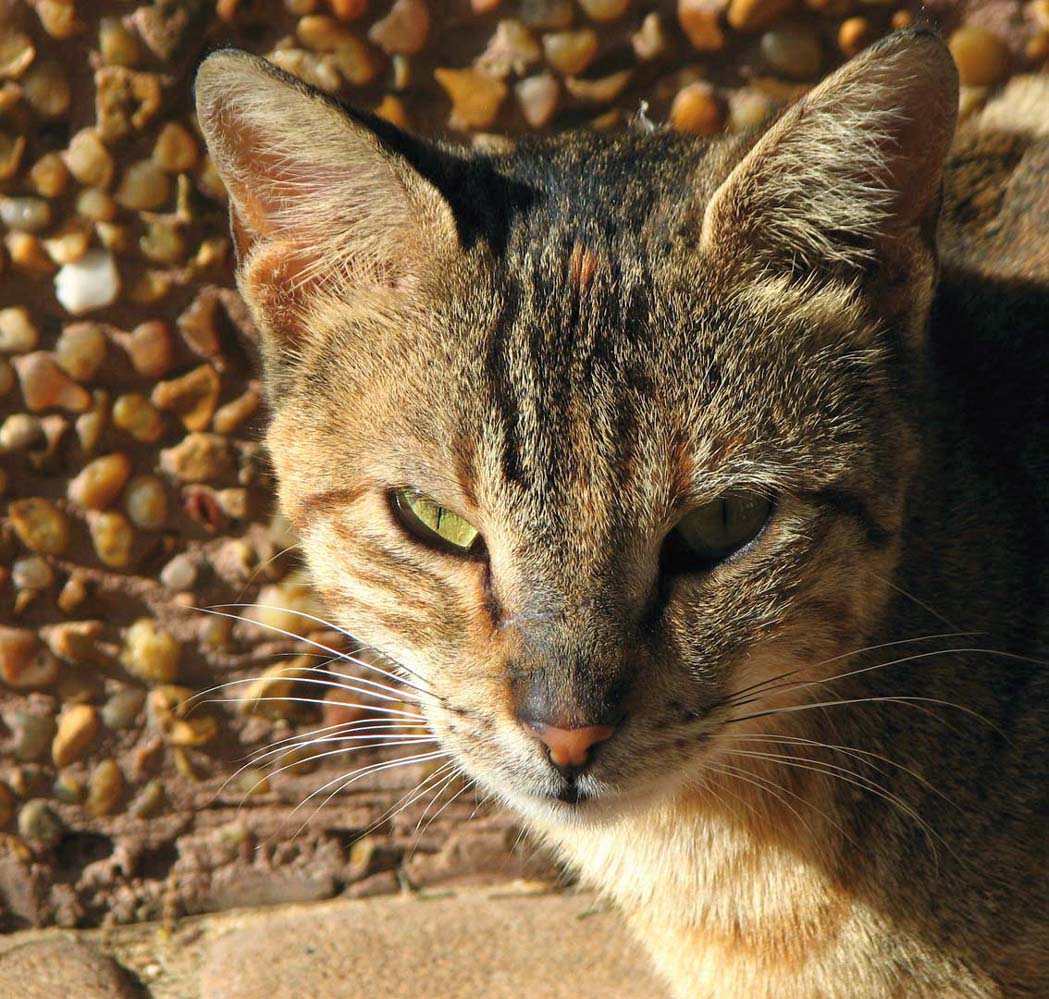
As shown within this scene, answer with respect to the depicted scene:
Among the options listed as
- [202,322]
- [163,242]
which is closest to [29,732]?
[202,322]

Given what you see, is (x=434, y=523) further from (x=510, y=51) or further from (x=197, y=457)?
(x=510, y=51)

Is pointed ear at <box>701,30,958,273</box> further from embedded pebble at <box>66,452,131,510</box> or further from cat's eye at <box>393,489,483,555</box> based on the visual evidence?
embedded pebble at <box>66,452,131,510</box>

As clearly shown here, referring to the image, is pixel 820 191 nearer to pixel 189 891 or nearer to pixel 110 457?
pixel 110 457

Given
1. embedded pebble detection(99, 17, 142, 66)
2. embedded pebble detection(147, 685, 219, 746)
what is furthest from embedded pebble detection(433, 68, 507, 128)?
embedded pebble detection(147, 685, 219, 746)

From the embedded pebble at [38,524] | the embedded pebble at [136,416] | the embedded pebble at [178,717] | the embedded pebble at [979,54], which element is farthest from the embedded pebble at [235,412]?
the embedded pebble at [979,54]

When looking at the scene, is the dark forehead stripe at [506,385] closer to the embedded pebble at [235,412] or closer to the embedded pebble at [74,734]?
the embedded pebble at [235,412]

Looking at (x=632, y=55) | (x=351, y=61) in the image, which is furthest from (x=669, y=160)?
(x=351, y=61)

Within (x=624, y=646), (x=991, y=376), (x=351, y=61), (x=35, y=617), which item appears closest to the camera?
(x=624, y=646)
